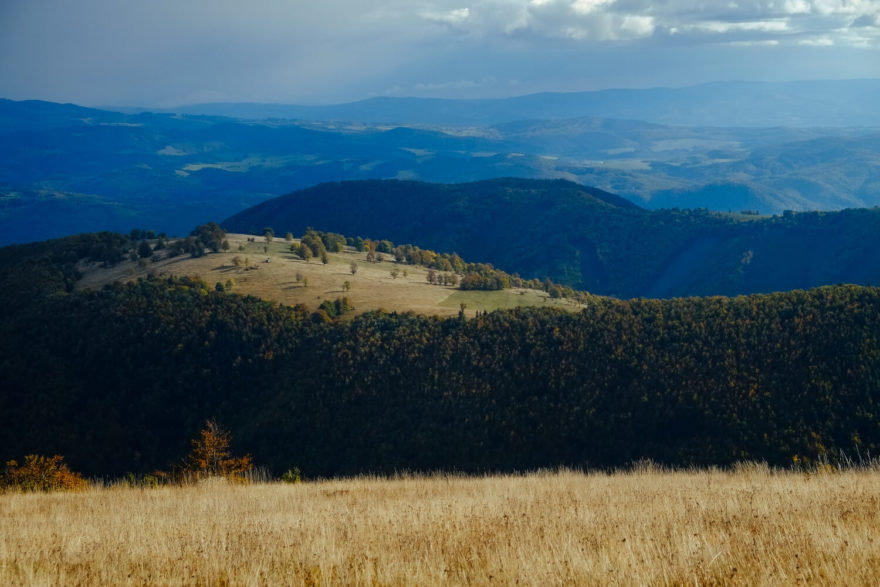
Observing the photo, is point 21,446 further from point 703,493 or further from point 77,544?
point 703,493

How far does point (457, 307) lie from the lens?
96.8m

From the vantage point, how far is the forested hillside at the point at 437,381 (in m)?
60.3

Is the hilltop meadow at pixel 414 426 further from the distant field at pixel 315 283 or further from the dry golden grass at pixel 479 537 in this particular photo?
the distant field at pixel 315 283

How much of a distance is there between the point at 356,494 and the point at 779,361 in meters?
56.4

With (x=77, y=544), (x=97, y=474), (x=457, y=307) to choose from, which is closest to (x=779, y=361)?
(x=457, y=307)

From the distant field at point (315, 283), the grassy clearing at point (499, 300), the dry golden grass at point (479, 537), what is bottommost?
the grassy clearing at point (499, 300)

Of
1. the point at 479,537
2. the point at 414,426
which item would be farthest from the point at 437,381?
the point at 479,537

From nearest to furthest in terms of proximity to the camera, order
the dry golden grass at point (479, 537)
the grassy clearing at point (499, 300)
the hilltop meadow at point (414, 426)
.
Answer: the dry golden grass at point (479, 537) → the hilltop meadow at point (414, 426) → the grassy clearing at point (499, 300)

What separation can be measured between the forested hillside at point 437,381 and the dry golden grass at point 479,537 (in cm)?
4105

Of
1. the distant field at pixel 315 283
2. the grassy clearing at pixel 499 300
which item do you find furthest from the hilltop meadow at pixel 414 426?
the grassy clearing at pixel 499 300

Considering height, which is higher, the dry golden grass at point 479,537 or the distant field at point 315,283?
the dry golden grass at point 479,537

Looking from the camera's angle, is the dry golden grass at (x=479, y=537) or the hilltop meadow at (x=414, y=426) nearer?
the dry golden grass at (x=479, y=537)

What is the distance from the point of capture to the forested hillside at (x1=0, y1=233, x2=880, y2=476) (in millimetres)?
60344

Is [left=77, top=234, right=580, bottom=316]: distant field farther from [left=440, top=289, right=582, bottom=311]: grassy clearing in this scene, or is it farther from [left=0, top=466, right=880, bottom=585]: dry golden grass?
[left=0, top=466, right=880, bottom=585]: dry golden grass
